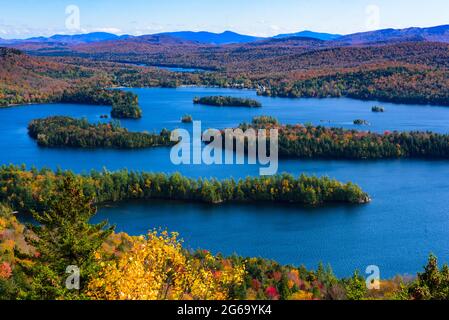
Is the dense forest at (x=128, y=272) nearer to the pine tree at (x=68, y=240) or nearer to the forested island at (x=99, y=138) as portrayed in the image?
the pine tree at (x=68, y=240)

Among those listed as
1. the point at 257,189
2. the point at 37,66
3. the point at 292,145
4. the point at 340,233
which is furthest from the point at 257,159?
the point at 37,66

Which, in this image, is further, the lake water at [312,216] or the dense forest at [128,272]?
the lake water at [312,216]

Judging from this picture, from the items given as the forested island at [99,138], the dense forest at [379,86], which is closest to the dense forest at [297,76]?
the dense forest at [379,86]

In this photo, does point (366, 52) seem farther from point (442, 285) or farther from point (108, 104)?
point (442, 285)

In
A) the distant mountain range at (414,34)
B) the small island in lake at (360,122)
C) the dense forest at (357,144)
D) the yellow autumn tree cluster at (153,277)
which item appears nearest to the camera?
the yellow autumn tree cluster at (153,277)

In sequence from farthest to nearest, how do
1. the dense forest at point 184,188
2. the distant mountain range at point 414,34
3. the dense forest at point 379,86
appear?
the distant mountain range at point 414,34
the dense forest at point 379,86
the dense forest at point 184,188

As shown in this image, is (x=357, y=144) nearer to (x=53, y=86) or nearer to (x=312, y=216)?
(x=312, y=216)

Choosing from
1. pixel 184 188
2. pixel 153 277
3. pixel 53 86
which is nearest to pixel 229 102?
pixel 53 86
